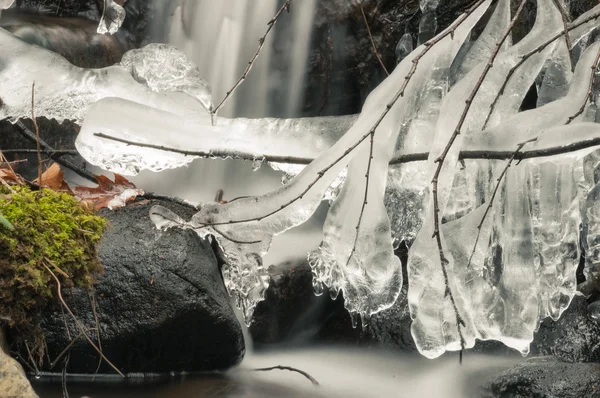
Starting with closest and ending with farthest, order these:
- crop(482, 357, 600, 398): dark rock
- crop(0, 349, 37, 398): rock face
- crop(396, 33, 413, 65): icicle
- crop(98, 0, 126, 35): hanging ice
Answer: crop(0, 349, 37, 398): rock face < crop(482, 357, 600, 398): dark rock < crop(98, 0, 126, 35): hanging ice < crop(396, 33, 413, 65): icicle

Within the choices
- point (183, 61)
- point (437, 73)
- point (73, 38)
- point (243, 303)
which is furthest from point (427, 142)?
point (73, 38)

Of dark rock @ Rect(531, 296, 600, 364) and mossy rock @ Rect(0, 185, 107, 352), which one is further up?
mossy rock @ Rect(0, 185, 107, 352)

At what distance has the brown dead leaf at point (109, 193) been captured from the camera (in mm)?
4367

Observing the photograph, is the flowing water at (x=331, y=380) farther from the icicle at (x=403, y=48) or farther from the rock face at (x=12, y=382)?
the icicle at (x=403, y=48)

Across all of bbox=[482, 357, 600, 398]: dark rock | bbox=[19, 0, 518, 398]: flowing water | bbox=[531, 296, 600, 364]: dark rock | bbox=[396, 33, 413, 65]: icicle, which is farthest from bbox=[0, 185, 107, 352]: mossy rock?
bbox=[531, 296, 600, 364]: dark rock

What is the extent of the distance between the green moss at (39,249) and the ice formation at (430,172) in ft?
0.88

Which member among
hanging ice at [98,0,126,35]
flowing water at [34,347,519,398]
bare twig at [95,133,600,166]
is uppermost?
hanging ice at [98,0,126,35]

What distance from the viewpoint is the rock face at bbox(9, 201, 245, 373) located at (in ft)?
12.1

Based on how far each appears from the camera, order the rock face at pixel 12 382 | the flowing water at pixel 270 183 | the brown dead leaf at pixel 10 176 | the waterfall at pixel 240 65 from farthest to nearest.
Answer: the waterfall at pixel 240 65 < the flowing water at pixel 270 183 < the brown dead leaf at pixel 10 176 < the rock face at pixel 12 382

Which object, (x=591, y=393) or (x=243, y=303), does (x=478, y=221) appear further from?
(x=591, y=393)

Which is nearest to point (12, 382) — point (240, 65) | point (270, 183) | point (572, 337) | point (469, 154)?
point (469, 154)

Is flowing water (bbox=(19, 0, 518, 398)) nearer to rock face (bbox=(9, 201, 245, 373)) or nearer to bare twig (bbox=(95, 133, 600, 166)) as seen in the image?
rock face (bbox=(9, 201, 245, 373))

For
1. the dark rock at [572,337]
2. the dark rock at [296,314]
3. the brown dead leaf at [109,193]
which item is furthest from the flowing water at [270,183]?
the brown dead leaf at [109,193]

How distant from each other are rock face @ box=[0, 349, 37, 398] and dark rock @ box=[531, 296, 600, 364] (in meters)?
3.38
